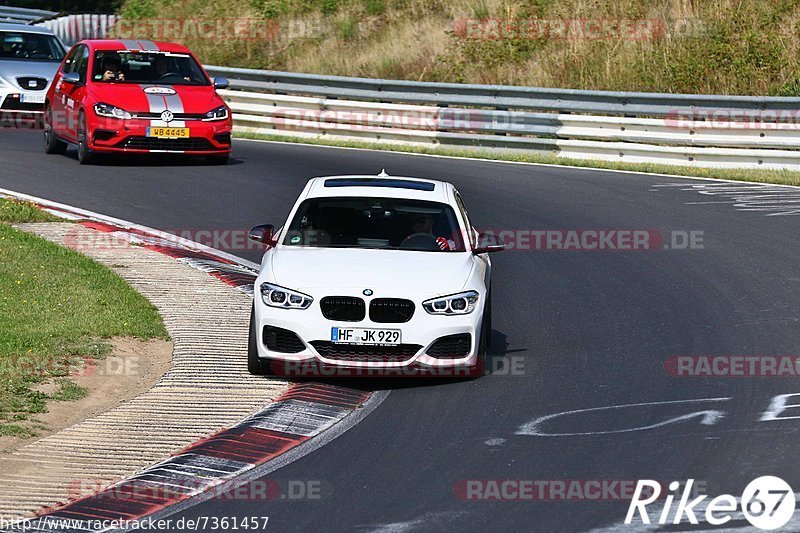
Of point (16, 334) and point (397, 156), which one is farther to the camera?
point (397, 156)

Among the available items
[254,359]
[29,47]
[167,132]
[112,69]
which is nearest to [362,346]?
[254,359]

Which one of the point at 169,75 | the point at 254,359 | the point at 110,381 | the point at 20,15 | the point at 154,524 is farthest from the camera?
the point at 20,15

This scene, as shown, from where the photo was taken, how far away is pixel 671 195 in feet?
62.7

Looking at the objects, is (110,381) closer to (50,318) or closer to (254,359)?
(254,359)

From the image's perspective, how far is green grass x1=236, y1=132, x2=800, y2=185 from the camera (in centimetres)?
2062

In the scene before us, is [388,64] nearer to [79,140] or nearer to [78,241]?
[79,140]

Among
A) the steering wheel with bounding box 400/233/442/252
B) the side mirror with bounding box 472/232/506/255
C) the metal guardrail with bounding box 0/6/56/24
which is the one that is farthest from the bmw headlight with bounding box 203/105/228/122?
the metal guardrail with bounding box 0/6/56/24

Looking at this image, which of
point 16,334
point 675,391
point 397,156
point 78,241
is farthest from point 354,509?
point 397,156

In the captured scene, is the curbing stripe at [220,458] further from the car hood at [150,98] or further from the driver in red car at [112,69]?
the driver in red car at [112,69]

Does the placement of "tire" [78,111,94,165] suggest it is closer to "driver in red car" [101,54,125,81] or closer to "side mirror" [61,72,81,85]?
"side mirror" [61,72,81,85]

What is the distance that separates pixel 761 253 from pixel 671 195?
4324 millimetres

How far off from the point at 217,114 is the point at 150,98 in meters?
1.01

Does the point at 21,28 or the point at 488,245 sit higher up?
the point at 21,28

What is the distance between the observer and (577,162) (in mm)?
22453
